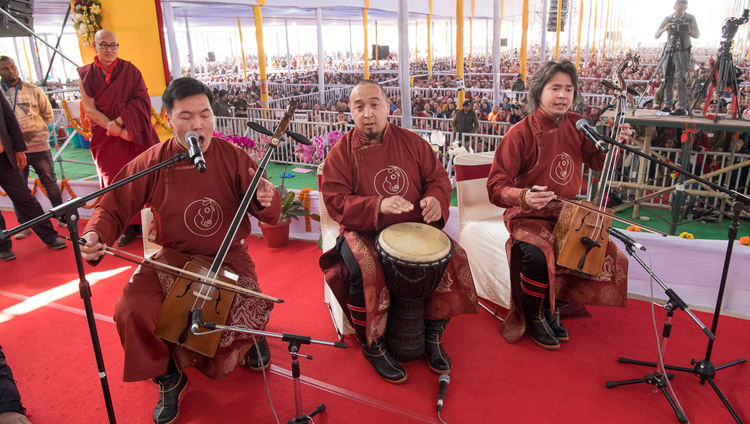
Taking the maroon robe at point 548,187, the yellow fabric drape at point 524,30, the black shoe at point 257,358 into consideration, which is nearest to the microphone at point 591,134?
the maroon robe at point 548,187

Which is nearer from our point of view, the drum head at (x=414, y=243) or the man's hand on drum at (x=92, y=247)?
the man's hand on drum at (x=92, y=247)

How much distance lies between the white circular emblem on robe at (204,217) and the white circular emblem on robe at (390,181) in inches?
36.0

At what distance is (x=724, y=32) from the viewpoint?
441 cm

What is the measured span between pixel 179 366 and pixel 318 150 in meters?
4.28

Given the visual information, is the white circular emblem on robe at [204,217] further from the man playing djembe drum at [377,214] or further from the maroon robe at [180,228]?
the man playing djembe drum at [377,214]

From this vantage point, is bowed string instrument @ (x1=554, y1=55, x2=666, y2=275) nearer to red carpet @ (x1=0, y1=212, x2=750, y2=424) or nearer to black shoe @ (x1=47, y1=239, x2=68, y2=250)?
red carpet @ (x1=0, y1=212, x2=750, y2=424)

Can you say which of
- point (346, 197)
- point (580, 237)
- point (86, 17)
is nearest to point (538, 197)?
point (580, 237)

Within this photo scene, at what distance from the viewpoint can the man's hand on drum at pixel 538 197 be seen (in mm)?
2684

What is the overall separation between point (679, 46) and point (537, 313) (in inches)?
164

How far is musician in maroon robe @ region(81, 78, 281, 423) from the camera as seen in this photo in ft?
7.70

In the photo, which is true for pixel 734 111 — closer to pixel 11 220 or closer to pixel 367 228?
pixel 367 228

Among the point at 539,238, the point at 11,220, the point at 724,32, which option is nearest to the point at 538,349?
the point at 539,238

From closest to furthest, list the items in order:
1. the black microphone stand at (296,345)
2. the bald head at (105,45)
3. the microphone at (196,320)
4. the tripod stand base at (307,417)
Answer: the black microphone stand at (296,345), the microphone at (196,320), the tripod stand base at (307,417), the bald head at (105,45)

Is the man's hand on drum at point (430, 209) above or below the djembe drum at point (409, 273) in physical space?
above
